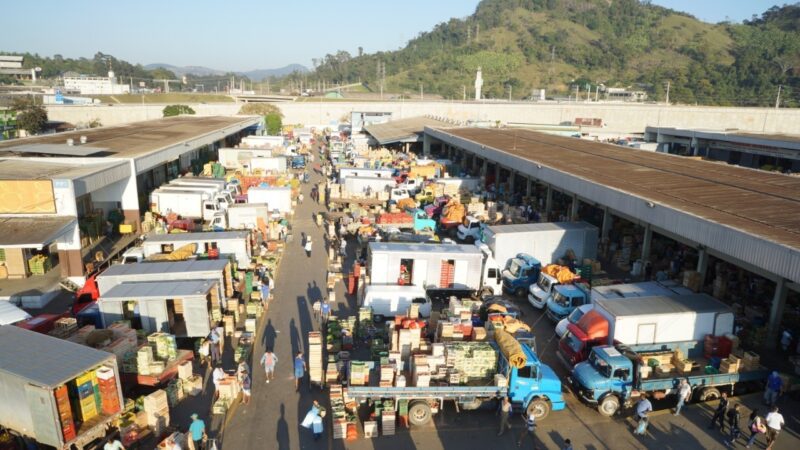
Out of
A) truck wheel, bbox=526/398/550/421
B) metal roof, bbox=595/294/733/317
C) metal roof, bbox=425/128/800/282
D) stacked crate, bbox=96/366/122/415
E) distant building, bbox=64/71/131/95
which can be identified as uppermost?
distant building, bbox=64/71/131/95

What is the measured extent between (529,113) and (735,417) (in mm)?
72118

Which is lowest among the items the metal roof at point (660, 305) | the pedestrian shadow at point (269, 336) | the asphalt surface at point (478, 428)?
the asphalt surface at point (478, 428)

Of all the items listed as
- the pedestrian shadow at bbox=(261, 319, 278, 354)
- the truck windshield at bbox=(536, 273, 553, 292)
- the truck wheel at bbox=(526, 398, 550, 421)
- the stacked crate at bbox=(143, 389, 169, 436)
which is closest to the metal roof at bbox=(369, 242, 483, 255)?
the truck windshield at bbox=(536, 273, 553, 292)

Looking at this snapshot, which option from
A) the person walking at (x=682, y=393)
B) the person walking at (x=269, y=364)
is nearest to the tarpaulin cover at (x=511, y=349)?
the person walking at (x=682, y=393)

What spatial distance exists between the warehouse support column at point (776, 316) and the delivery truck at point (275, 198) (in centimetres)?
2193

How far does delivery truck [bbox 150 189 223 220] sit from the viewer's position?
2623 cm

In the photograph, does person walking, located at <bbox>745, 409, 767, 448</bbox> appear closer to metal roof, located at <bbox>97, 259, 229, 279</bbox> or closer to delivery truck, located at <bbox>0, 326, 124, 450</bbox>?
delivery truck, located at <bbox>0, 326, 124, 450</bbox>

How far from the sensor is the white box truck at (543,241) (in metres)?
19.6

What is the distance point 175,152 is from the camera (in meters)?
30.0

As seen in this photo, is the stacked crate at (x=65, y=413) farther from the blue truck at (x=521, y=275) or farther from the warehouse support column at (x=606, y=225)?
the warehouse support column at (x=606, y=225)

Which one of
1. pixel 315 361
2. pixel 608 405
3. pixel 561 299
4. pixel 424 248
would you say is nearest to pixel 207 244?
pixel 424 248

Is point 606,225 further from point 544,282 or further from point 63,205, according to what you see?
point 63,205

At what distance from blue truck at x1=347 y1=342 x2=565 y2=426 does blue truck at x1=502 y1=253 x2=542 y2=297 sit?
6.89 meters

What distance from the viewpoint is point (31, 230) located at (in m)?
16.7
